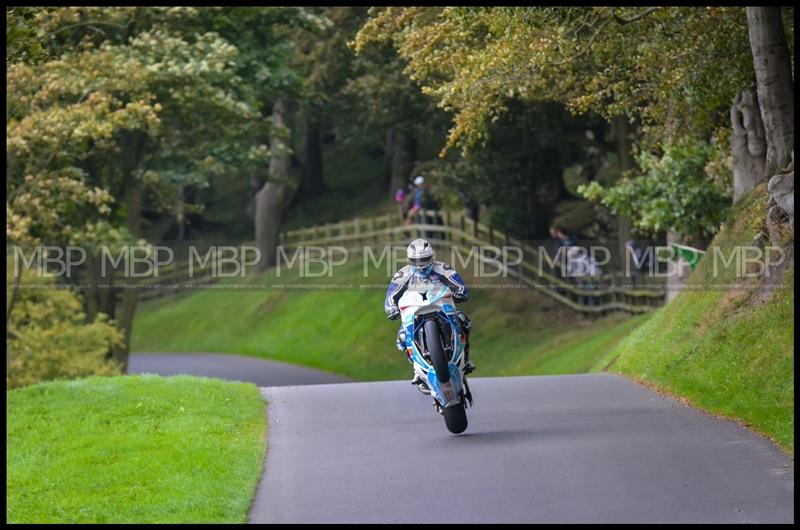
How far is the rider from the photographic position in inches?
612

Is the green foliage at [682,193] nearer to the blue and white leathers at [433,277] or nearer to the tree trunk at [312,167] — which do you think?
the blue and white leathers at [433,277]

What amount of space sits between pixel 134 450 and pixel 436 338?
136 inches

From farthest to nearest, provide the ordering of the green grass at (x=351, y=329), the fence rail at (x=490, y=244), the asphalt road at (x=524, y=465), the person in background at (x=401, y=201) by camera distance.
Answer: the person in background at (x=401, y=201), the fence rail at (x=490, y=244), the green grass at (x=351, y=329), the asphalt road at (x=524, y=465)

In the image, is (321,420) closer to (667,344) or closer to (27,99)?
(667,344)

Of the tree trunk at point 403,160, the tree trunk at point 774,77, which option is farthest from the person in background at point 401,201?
the tree trunk at point 774,77

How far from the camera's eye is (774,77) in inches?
786

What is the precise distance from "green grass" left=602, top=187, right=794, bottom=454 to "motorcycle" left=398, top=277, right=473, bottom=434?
301 centimetres

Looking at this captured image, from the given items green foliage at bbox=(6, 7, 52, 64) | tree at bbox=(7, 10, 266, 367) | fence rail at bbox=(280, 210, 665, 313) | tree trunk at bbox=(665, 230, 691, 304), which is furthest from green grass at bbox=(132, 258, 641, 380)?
green foliage at bbox=(6, 7, 52, 64)

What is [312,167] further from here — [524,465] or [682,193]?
[524,465]

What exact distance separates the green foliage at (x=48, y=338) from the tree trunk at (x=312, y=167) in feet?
98.6

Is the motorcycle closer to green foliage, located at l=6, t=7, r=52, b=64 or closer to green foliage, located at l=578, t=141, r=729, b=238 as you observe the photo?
green foliage, located at l=6, t=7, r=52, b=64

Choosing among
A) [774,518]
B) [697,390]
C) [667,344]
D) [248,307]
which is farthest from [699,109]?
[248,307]

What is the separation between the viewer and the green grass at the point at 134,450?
12805 millimetres

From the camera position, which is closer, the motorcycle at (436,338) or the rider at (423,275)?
the motorcycle at (436,338)
